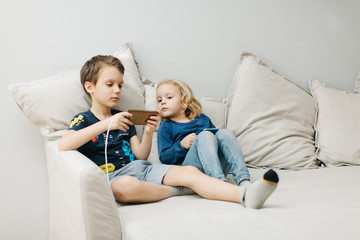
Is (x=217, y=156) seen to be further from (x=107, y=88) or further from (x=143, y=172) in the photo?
(x=107, y=88)

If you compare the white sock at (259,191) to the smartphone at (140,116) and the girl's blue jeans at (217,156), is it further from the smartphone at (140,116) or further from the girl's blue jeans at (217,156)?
the smartphone at (140,116)

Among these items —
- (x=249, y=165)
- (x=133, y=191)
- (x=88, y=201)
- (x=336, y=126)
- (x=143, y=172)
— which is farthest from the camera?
(x=336, y=126)

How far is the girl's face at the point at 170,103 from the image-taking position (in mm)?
1541

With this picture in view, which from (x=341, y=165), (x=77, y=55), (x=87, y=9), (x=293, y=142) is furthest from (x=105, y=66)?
(x=341, y=165)

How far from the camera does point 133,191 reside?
1.03 m

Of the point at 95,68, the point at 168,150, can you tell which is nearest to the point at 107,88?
the point at 95,68

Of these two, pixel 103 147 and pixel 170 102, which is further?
pixel 170 102

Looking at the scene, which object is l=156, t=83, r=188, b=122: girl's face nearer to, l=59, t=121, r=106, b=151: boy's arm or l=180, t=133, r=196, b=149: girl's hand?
l=180, t=133, r=196, b=149: girl's hand

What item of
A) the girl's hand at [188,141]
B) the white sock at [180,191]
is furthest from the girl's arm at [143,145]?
the white sock at [180,191]

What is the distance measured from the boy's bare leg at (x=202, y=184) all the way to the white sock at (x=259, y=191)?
1.7 inches

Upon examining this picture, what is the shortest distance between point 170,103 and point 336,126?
96 centimetres

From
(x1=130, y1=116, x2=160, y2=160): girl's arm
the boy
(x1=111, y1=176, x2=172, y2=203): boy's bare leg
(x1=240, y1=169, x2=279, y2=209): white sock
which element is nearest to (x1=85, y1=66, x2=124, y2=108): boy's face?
the boy

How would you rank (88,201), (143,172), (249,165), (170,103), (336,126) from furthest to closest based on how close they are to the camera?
(336,126)
(249,165)
(170,103)
(143,172)
(88,201)

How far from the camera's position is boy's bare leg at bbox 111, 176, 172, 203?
1.03 metres
